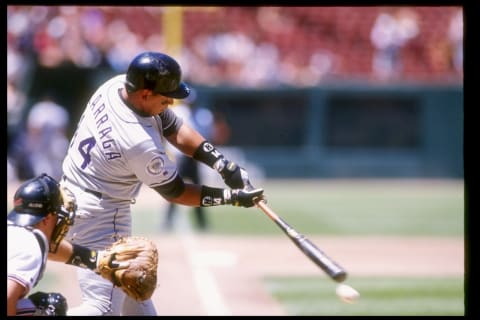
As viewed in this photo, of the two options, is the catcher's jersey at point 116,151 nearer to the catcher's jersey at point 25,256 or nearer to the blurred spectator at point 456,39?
the catcher's jersey at point 25,256

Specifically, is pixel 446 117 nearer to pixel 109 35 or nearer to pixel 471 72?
pixel 109 35

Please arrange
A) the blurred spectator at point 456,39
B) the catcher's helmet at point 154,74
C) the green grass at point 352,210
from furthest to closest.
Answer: the blurred spectator at point 456,39 → the green grass at point 352,210 → the catcher's helmet at point 154,74

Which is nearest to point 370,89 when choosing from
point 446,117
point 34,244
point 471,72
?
point 446,117

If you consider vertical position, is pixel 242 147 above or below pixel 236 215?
above

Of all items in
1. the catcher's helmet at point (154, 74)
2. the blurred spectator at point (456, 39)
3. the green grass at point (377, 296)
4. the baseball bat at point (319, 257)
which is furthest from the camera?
the blurred spectator at point (456, 39)

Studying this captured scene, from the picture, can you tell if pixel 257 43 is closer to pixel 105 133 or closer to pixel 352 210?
pixel 352 210

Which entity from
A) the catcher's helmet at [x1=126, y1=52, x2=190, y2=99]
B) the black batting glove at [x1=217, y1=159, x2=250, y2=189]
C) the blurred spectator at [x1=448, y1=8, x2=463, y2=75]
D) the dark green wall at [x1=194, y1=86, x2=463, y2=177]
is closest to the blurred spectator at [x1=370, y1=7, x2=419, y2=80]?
the blurred spectator at [x1=448, y1=8, x2=463, y2=75]

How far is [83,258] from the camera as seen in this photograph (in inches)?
175

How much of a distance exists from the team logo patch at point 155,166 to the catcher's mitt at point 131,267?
42cm

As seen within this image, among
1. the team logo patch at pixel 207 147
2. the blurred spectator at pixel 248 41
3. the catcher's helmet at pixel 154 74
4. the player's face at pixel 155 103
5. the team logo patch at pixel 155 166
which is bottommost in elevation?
the team logo patch at pixel 155 166

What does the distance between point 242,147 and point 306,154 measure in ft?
4.95

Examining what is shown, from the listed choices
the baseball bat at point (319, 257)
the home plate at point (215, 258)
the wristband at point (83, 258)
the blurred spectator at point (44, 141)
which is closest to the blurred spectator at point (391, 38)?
the blurred spectator at point (44, 141)

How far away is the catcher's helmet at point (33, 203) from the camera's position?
3976 millimetres
